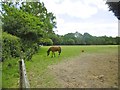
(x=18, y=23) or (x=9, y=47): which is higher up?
(x=18, y=23)

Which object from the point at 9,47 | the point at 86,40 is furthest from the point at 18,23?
the point at 86,40

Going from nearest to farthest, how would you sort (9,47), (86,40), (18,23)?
(9,47), (18,23), (86,40)

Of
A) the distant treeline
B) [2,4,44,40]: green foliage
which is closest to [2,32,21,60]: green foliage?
[2,4,44,40]: green foliage

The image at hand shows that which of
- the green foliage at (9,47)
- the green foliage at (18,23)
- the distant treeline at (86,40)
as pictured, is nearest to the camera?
the green foliage at (9,47)

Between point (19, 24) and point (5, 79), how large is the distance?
1454cm

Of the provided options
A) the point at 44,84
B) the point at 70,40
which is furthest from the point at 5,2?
the point at 70,40

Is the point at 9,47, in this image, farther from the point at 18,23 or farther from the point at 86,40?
the point at 86,40

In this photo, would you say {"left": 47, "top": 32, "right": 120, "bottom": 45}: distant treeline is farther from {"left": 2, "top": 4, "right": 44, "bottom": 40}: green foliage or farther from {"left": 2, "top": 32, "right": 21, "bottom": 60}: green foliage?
{"left": 2, "top": 32, "right": 21, "bottom": 60}: green foliage

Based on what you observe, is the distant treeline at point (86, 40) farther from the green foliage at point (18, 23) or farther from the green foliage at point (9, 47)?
the green foliage at point (9, 47)

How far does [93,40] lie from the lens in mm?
67312

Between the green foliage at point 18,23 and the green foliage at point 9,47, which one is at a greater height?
the green foliage at point 18,23

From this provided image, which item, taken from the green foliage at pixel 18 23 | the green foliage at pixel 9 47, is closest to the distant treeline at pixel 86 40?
the green foliage at pixel 18 23

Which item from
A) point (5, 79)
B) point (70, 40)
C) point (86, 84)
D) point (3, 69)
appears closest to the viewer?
point (86, 84)

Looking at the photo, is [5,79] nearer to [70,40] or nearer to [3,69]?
[3,69]
